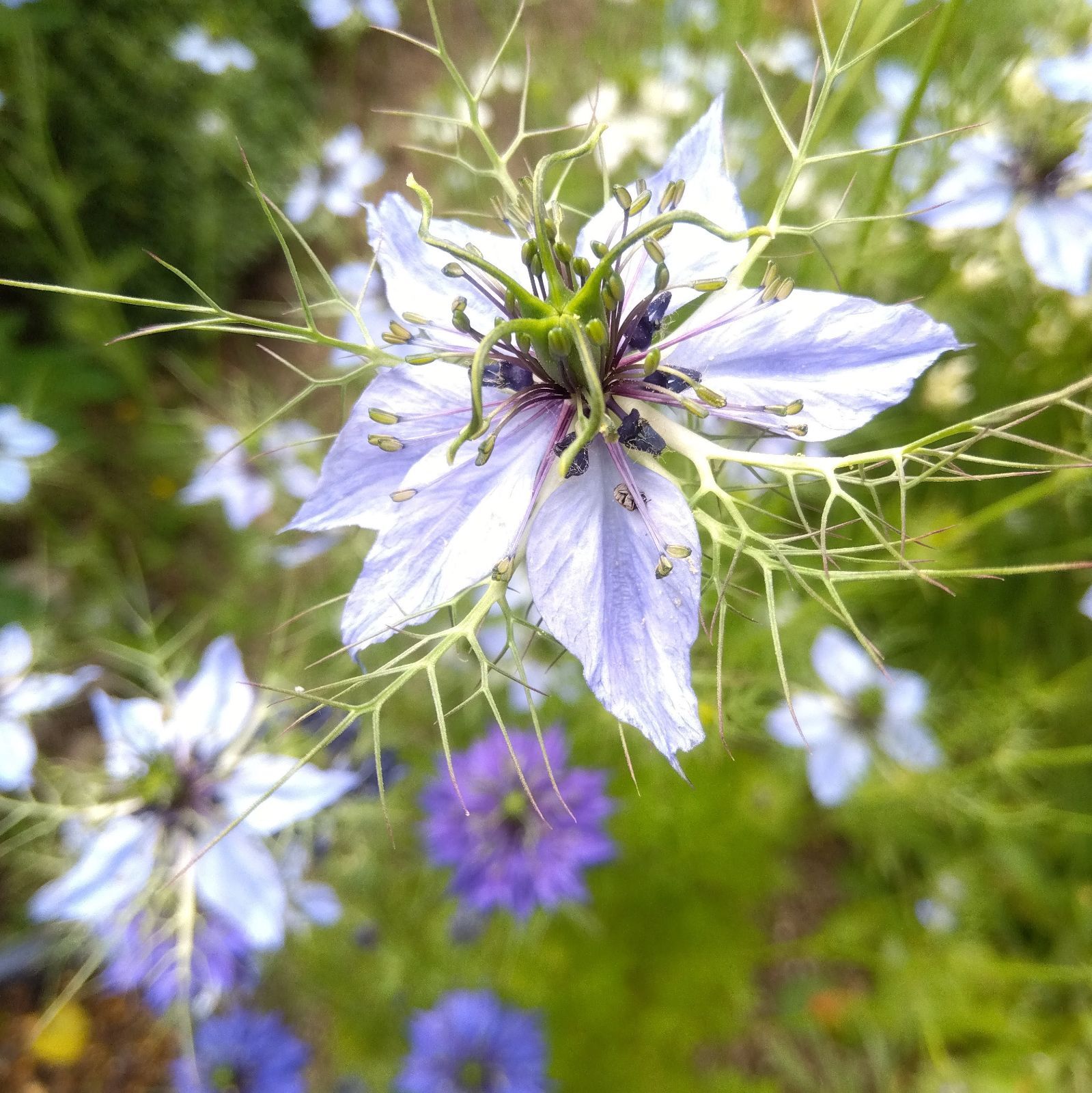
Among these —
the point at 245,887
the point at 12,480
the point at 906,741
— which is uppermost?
the point at 12,480

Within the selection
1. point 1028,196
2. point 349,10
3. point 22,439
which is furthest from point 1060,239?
point 22,439

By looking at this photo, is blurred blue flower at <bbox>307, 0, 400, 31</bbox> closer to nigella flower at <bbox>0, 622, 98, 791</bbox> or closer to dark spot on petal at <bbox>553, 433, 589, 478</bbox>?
nigella flower at <bbox>0, 622, 98, 791</bbox>

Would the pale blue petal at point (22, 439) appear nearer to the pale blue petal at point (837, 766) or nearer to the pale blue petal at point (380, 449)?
the pale blue petal at point (380, 449)

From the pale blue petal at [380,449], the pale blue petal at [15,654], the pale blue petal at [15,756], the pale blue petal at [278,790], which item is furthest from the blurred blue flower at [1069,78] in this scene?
the pale blue petal at [15,654]

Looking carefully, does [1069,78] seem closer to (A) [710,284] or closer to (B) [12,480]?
(A) [710,284]

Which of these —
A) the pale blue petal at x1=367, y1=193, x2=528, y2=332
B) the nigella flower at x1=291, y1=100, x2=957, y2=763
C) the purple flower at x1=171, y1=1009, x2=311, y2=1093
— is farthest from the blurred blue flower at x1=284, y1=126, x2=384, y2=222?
the purple flower at x1=171, y1=1009, x2=311, y2=1093

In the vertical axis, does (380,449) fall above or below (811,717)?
above

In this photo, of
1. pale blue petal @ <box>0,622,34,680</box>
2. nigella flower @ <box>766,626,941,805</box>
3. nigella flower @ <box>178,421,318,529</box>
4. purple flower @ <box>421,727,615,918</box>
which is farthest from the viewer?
nigella flower @ <box>178,421,318,529</box>
